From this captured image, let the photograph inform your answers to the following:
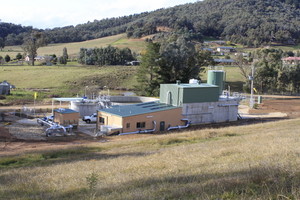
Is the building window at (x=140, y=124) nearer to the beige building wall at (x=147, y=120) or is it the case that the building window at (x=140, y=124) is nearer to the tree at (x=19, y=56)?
the beige building wall at (x=147, y=120)

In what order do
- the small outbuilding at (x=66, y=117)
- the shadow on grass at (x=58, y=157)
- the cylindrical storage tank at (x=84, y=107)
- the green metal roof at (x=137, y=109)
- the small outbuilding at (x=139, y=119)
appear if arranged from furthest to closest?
the cylindrical storage tank at (x=84, y=107) → the green metal roof at (x=137, y=109) → the small outbuilding at (x=66, y=117) → the small outbuilding at (x=139, y=119) → the shadow on grass at (x=58, y=157)

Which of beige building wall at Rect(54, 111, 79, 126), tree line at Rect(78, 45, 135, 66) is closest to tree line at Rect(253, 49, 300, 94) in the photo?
tree line at Rect(78, 45, 135, 66)

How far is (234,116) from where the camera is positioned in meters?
41.8

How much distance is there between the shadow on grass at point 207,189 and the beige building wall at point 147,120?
23.0 meters

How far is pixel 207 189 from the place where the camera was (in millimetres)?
7492

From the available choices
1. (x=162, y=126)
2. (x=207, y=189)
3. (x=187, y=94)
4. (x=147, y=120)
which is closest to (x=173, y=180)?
(x=207, y=189)

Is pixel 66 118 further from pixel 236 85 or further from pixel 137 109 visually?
pixel 236 85

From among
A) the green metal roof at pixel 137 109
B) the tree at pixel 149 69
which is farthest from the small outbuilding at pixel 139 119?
the tree at pixel 149 69

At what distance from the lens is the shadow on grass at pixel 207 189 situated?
6840 mm

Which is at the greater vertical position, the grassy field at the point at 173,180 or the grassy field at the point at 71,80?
the grassy field at the point at 71,80

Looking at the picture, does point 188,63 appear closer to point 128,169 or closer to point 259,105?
point 259,105

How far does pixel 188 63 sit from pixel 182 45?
387cm

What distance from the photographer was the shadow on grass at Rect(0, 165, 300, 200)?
22.4 ft

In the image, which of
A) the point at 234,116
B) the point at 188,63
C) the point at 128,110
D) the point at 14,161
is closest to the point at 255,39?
the point at 188,63
